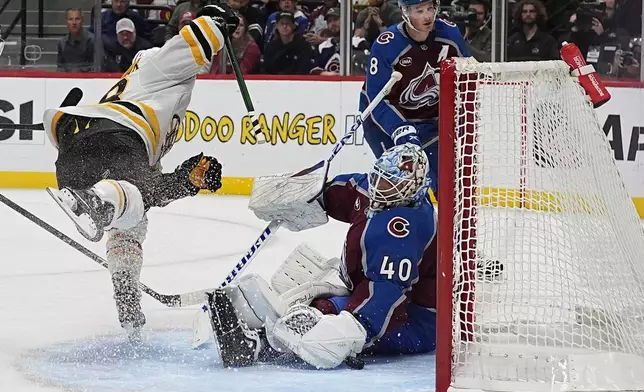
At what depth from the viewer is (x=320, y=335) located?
284cm

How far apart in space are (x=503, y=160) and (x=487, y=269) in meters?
0.39

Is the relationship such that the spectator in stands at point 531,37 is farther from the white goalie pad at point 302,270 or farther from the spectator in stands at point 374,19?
the white goalie pad at point 302,270

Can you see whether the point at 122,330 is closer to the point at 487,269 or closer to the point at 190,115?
the point at 487,269

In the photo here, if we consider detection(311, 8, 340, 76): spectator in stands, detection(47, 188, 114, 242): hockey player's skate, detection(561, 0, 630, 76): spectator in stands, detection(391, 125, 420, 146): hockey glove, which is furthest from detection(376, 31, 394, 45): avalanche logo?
detection(311, 8, 340, 76): spectator in stands

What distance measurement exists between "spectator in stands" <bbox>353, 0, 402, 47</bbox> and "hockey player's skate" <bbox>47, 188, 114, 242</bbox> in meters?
3.92

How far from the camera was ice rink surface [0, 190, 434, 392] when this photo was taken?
2.82 m

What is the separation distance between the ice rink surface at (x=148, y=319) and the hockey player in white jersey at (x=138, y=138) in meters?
0.22

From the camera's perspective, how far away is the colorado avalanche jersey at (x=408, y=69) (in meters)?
4.14

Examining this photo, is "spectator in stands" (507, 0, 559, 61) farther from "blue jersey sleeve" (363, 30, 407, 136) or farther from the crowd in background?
"blue jersey sleeve" (363, 30, 407, 136)

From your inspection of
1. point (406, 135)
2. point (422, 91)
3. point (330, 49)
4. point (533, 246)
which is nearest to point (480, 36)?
point (330, 49)

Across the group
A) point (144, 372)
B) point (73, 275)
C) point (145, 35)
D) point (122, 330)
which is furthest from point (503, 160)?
point (145, 35)

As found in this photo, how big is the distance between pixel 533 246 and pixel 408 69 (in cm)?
151

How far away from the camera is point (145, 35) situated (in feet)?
23.1

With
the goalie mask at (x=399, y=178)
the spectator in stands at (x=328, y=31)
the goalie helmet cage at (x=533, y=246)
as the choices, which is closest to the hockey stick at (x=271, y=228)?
the goalie mask at (x=399, y=178)
